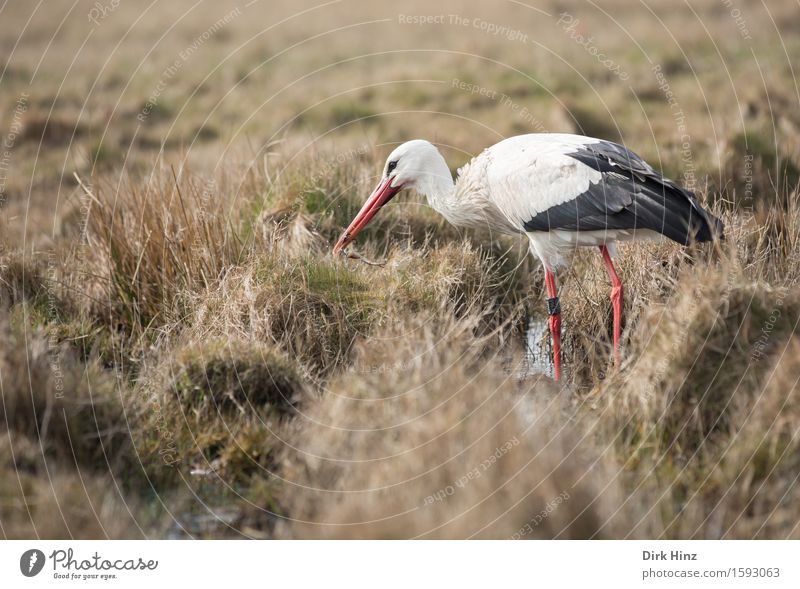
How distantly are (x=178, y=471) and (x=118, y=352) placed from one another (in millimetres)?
1955

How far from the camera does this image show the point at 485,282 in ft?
30.8

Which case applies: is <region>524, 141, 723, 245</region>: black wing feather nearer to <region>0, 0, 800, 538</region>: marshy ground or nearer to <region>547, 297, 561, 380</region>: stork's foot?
<region>0, 0, 800, 538</region>: marshy ground

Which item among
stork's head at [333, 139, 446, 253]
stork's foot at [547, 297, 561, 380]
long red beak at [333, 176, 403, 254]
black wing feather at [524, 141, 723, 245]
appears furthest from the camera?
long red beak at [333, 176, 403, 254]

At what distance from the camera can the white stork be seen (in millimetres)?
7859

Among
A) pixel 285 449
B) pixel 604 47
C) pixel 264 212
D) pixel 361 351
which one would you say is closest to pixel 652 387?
pixel 361 351

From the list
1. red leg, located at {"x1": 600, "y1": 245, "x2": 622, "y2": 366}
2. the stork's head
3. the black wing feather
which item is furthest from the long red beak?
red leg, located at {"x1": 600, "y1": 245, "x2": 622, "y2": 366}

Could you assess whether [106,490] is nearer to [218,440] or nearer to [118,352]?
[218,440]
